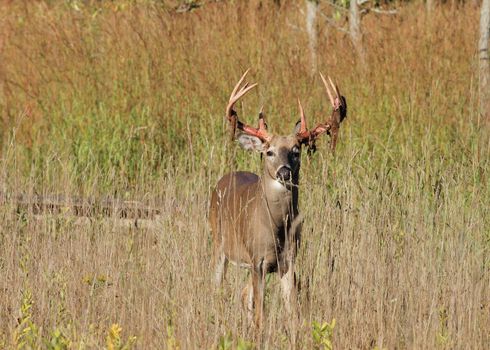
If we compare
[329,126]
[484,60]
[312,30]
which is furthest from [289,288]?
[312,30]

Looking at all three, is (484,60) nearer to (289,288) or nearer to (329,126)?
(329,126)

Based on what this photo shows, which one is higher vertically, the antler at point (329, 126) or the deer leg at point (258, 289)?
the antler at point (329, 126)

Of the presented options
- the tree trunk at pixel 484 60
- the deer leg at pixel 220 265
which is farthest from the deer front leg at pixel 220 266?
the tree trunk at pixel 484 60

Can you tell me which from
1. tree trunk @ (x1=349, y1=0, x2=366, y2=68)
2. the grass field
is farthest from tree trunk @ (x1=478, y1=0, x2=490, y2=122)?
tree trunk @ (x1=349, y1=0, x2=366, y2=68)

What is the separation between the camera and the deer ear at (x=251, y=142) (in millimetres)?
6727

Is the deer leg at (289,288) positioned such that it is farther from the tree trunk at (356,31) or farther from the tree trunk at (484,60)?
the tree trunk at (356,31)

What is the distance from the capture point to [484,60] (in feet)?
30.5

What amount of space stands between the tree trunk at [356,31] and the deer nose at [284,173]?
3.78m

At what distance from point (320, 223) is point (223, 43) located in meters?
4.40

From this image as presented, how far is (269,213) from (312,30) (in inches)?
172

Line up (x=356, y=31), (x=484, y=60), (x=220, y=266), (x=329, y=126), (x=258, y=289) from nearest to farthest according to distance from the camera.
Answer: (x=258, y=289) < (x=329, y=126) < (x=220, y=266) < (x=484, y=60) < (x=356, y=31)

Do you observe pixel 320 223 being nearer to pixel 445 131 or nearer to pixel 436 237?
pixel 436 237

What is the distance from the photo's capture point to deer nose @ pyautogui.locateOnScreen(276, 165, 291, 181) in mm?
6287

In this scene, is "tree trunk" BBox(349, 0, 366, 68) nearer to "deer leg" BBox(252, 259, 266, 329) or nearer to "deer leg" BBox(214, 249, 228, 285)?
→ "deer leg" BBox(214, 249, 228, 285)
